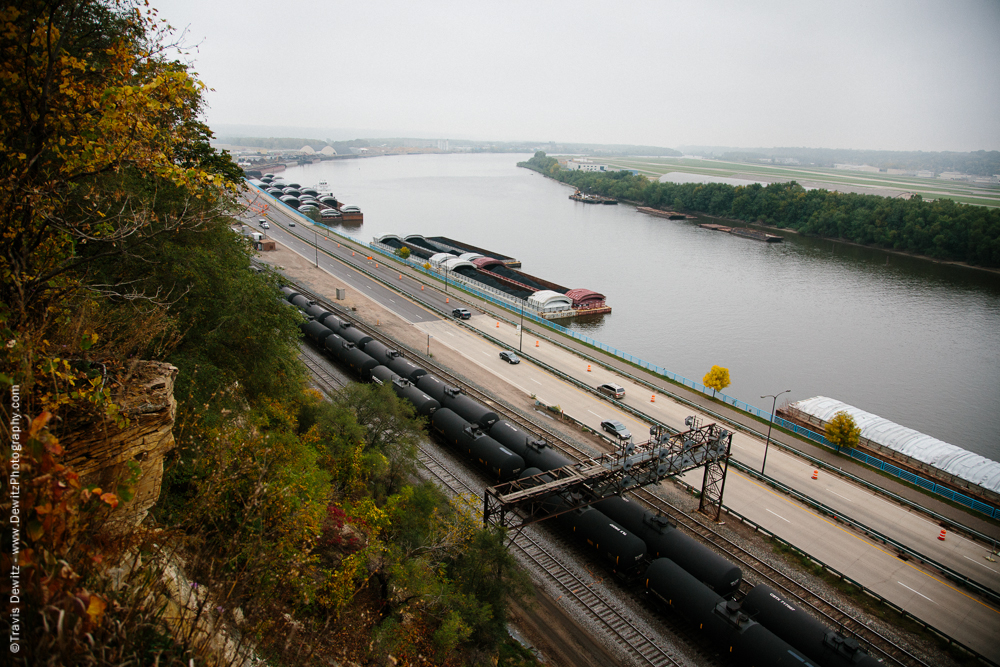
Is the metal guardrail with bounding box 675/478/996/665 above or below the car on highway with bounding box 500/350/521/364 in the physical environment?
below

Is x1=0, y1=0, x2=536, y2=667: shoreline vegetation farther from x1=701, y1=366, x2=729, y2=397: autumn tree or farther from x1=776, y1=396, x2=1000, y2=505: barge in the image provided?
x1=776, y1=396, x2=1000, y2=505: barge

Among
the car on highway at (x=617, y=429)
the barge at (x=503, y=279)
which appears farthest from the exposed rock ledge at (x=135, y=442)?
the barge at (x=503, y=279)

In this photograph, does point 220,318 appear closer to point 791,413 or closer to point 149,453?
point 149,453

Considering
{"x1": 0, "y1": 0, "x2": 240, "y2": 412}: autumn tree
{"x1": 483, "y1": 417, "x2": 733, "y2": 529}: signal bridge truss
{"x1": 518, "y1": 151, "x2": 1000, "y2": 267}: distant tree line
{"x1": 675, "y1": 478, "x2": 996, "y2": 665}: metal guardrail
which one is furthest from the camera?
{"x1": 518, "y1": 151, "x2": 1000, "y2": 267}: distant tree line

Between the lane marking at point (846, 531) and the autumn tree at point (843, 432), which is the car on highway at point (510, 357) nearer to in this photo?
the lane marking at point (846, 531)

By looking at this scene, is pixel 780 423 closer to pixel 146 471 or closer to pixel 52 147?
pixel 146 471

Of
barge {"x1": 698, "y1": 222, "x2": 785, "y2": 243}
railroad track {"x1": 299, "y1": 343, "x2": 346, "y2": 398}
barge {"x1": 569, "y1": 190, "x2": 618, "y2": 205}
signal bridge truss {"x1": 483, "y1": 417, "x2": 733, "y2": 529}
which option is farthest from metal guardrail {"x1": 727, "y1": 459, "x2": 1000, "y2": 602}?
barge {"x1": 569, "y1": 190, "x2": 618, "y2": 205}

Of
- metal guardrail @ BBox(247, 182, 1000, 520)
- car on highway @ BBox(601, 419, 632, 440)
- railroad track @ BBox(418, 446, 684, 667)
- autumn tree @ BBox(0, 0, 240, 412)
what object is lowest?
metal guardrail @ BBox(247, 182, 1000, 520)

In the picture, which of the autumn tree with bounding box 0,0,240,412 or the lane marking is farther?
the lane marking
